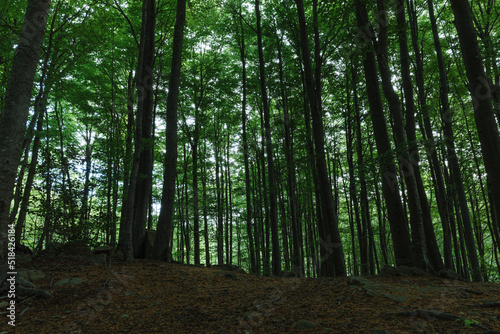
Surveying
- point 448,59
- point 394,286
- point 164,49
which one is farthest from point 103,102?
point 448,59

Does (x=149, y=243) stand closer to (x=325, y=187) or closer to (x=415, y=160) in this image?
(x=325, y=187)

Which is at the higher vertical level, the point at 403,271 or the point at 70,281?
the point at 70,281

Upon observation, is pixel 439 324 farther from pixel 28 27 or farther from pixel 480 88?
pixel 28 27

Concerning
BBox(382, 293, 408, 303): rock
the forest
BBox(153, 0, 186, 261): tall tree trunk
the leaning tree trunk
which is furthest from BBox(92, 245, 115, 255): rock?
BBox(382, 293, 408, 303): rock

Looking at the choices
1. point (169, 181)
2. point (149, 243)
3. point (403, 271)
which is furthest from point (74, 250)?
point (403, 271)

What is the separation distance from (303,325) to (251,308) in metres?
0.99

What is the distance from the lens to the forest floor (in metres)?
3.07

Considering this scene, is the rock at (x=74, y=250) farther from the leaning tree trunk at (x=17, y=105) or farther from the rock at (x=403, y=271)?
the rock at (x=403, y=271)

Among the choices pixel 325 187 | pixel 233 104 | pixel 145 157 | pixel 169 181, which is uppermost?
pixel 233 104

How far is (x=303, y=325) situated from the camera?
3.07 m

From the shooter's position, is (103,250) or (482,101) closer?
(482,101)

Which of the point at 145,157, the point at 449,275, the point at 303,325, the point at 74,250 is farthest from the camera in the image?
the point at 145,157

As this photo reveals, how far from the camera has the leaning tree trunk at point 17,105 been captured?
11.9 ft

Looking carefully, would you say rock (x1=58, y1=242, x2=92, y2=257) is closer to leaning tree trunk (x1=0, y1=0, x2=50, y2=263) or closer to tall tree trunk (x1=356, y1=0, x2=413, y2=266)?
leaning tree trunk (x1=0, y1=0, x2=50, y2=263)
